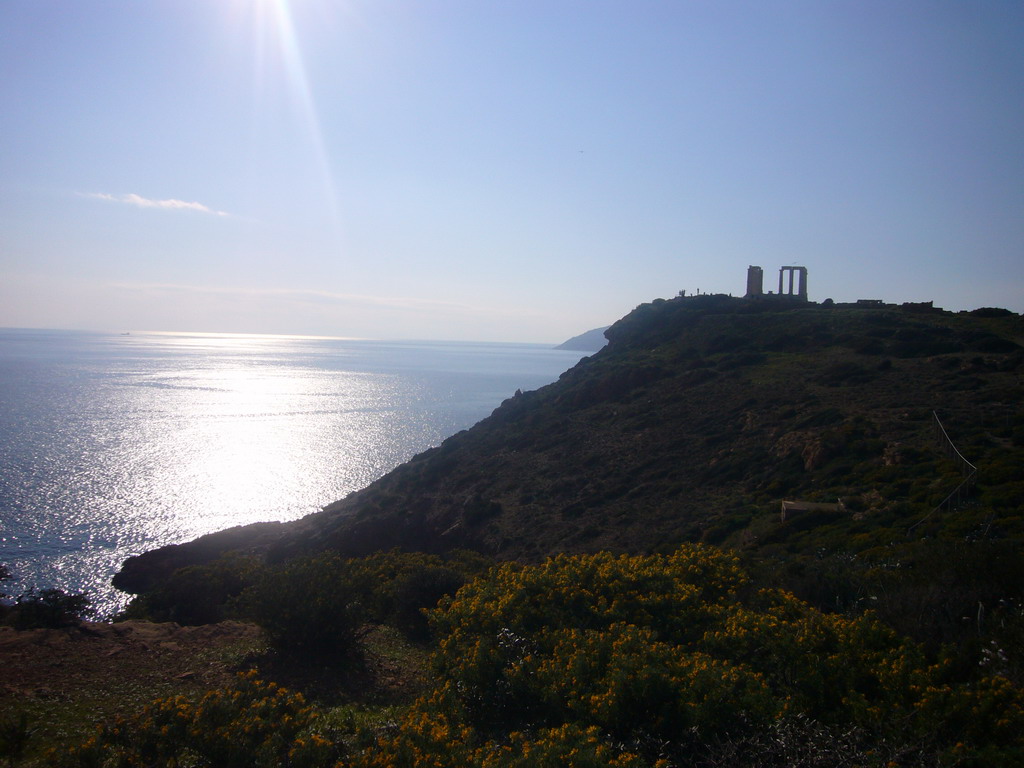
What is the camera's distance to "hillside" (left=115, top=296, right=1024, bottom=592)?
54.6 ft

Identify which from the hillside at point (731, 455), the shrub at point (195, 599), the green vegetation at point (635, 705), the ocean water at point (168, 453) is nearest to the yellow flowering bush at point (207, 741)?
the green vegetation at point (635, 705)

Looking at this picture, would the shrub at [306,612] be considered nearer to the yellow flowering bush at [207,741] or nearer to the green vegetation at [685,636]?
the green vegetation at [685,636]

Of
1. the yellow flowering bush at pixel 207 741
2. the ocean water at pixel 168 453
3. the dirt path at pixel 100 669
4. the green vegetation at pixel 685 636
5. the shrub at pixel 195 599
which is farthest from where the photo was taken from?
the ocean water at pixel 168 453

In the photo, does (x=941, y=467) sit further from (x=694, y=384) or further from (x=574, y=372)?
(x=574, y=372)

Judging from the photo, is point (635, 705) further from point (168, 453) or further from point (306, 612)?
point (168, 453)

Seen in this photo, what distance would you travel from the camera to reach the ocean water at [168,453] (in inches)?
1309

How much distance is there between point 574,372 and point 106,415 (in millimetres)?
52708

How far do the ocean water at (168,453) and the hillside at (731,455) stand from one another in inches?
232

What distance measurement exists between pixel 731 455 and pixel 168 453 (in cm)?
4689

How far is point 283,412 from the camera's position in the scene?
80.9 metres

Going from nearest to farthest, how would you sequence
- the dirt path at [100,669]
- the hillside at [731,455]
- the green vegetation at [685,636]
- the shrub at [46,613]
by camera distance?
the green vegetation at [685,636] → the dirt path at [100,669] → the shrub at [46,613] → the hillside at [731,455]

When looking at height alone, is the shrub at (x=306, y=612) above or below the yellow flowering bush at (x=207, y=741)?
below

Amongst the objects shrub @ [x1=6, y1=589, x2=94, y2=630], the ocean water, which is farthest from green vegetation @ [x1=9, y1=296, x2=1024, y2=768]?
the ocean water

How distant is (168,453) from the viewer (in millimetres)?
53438
